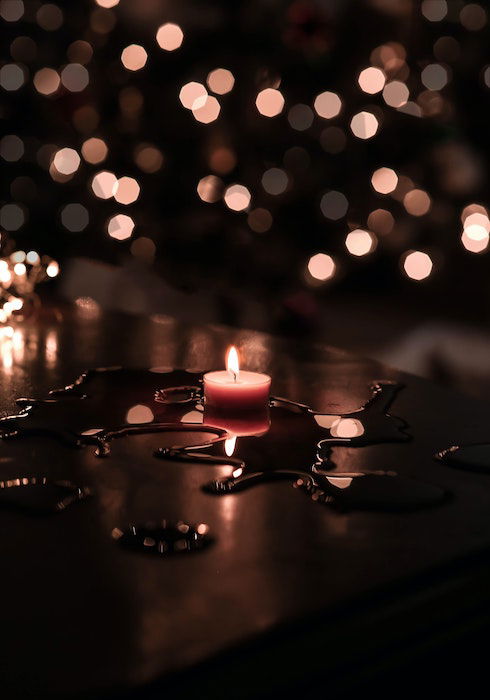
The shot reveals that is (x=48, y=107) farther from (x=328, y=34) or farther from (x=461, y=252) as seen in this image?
(x=461, y=252)

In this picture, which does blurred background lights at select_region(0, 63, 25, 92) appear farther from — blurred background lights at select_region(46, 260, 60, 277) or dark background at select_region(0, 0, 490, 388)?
blurred background lights at select_region(46, 260, 60, 277)

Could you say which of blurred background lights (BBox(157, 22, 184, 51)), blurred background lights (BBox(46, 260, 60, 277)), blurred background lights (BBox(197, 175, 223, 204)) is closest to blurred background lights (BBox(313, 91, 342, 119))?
blurred background lights (BBox(197, 175, 223, 204))

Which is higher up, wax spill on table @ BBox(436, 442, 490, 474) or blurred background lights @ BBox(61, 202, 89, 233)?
blurred background lights @ BBox(61, 202, 89, 233)

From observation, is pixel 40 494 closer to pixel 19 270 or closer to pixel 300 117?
pixel 19 270

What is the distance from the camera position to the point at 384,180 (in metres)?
3.39

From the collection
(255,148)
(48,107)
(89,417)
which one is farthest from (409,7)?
(89,417)

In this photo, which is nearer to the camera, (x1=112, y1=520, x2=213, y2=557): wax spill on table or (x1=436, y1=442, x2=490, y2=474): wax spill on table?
(x1=112, y1=520, x2=213, y2=557): wax spill on table

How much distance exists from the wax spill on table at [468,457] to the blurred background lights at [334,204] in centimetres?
281

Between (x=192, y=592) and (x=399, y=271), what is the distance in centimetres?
354

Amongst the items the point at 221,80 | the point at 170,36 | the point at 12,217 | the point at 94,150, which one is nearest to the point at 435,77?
the point at 221,80

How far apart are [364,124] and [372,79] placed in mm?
189

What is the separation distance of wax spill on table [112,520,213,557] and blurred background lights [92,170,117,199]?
3.15 meters

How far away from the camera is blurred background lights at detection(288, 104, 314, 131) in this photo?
3.28m

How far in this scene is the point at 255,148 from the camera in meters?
3.35
